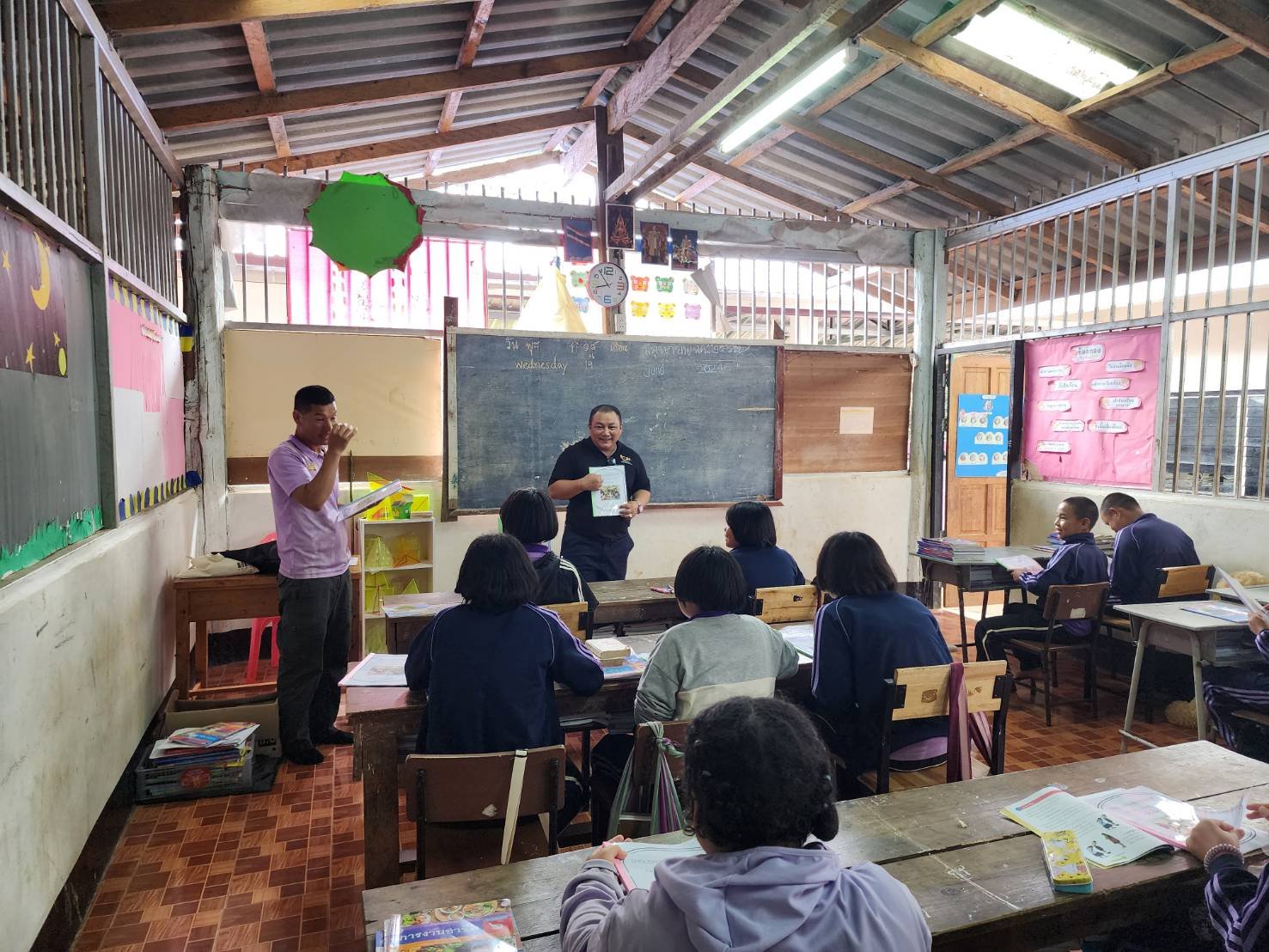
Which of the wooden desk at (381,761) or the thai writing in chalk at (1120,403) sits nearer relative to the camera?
the wooden desk at (381,761)

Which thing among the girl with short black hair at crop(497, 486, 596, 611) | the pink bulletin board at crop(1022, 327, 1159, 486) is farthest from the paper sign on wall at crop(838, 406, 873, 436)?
the girl with short black hair at crop(497, 486, 596, 611)

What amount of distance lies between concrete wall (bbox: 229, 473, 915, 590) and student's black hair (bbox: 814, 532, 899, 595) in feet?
9.71

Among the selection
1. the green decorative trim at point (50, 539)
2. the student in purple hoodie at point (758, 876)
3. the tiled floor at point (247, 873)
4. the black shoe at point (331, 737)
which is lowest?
the tiled floor at point (247, 873)

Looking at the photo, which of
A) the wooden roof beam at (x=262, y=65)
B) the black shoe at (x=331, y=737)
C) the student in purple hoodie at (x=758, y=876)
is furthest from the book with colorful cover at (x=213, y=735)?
the wooden roof beam at (x=262, y=65)

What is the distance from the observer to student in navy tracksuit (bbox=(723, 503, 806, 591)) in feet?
A: 11.2

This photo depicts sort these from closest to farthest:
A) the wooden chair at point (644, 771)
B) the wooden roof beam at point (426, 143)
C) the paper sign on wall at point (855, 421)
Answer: the wooden chair at point (644, 771)
the wooden roof beam at point (426, 143)
the paper sign on wall at point (855, 421)

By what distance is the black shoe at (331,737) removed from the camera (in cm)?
373

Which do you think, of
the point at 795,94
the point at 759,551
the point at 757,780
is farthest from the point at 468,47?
the point at 757,780

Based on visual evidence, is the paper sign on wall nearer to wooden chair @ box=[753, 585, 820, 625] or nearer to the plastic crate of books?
wooden chair @ box=[753, 585, 820, 625]

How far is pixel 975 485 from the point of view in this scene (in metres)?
7.12

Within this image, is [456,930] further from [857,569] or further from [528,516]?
[528,516]

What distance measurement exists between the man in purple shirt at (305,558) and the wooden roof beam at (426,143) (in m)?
3.13

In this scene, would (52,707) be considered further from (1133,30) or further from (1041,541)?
(1041,541)

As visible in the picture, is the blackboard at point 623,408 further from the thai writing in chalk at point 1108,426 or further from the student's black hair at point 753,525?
the student's black hair at point 753,525
